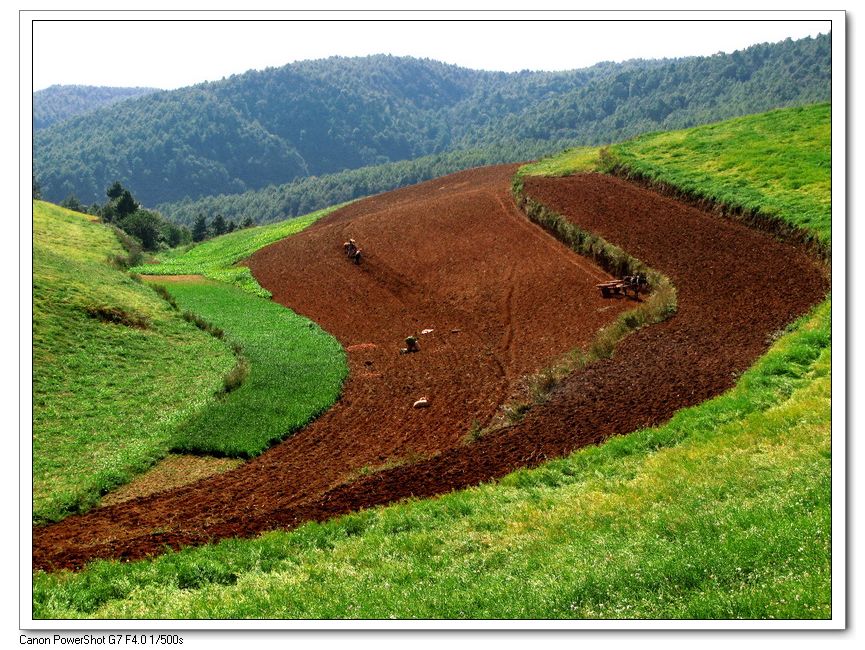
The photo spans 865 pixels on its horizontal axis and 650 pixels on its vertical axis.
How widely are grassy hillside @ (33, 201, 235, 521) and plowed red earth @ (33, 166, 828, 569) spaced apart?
197 centimetres

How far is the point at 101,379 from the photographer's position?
73.8ft

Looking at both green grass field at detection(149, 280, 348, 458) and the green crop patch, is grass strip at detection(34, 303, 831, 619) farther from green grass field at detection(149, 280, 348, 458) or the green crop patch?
the green crop patch

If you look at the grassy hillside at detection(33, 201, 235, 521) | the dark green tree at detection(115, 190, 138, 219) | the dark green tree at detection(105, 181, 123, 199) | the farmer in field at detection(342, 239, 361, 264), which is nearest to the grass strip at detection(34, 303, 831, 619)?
the grassy hillside at detection(33, 201, 235, 521)

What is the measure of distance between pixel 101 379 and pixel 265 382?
476 centimetres

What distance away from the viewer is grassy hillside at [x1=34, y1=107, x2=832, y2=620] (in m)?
8.49

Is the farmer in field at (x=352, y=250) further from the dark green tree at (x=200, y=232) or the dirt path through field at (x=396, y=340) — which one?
the dark green tree at (x=200, y=232)

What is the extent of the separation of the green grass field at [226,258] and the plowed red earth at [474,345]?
180cm

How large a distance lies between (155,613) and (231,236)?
223ft

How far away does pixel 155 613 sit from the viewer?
9.88 metres

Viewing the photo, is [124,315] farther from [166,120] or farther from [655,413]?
[166,120]

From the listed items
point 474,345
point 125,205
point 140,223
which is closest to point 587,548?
point 474,345

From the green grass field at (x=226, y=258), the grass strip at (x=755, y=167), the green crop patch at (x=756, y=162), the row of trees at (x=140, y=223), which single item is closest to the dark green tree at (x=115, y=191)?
the row of trees at (x=140, y=223)

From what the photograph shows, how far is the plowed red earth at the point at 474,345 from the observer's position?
15.1 metres

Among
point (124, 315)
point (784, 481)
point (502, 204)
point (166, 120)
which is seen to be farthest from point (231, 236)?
point (166, 120)
